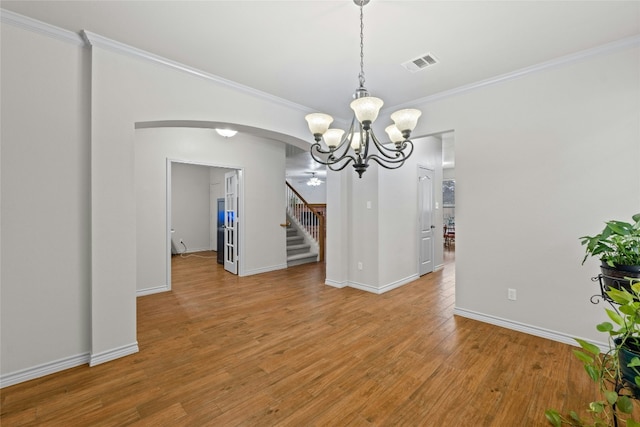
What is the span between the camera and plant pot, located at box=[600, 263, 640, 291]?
1607mm

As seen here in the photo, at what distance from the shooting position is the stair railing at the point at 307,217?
718 centimetres

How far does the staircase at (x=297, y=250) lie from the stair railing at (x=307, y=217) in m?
0.19

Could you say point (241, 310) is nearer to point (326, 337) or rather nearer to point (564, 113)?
point (326, 337)

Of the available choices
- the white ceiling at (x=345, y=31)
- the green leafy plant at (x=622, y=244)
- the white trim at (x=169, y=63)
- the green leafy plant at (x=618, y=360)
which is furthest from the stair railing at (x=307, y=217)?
the green leafy plant at (x=618, y=360)

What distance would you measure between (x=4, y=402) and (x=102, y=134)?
2.09 meters

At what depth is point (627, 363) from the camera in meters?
1.19

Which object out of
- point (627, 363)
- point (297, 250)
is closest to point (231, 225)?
point (297, 250)

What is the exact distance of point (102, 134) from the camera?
8.28ft

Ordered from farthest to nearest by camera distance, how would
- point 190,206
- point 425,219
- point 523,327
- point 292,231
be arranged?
point 190,206
point 292,231
point 425,219
point 523,327

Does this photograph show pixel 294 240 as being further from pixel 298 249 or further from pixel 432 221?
pixel 432 221

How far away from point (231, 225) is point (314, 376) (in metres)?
4.11

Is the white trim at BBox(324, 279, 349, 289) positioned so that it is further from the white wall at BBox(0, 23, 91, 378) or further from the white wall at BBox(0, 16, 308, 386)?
the white wall at BBox(0, 23, 91, 378)

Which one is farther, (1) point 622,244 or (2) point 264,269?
(2) point 264,269

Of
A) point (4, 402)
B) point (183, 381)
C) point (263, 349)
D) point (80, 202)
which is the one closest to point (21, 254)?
point (80, 202)
